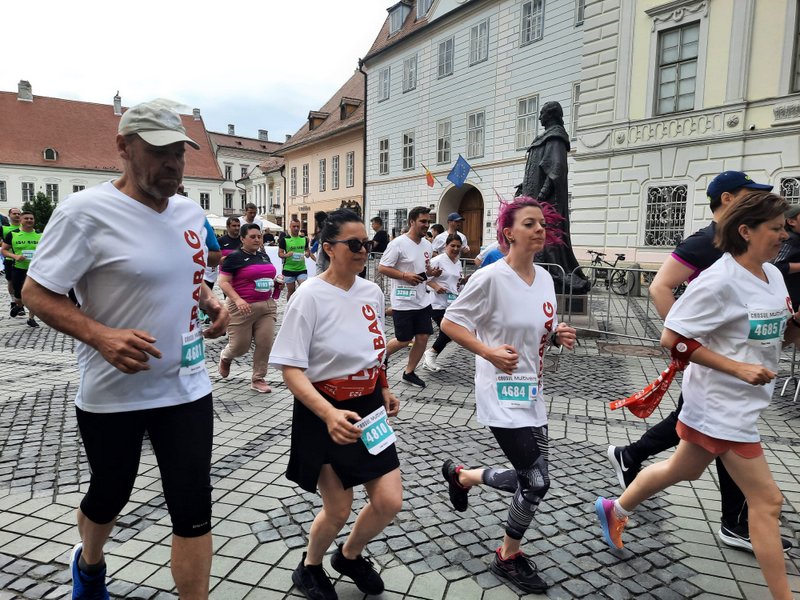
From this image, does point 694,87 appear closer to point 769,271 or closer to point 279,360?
point 769,271

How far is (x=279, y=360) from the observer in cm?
241

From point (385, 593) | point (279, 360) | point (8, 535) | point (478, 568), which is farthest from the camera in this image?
point (8, 535)

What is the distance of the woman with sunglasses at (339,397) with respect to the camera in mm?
2459

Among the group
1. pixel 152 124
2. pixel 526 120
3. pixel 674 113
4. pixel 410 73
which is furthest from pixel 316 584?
pixel 410 73

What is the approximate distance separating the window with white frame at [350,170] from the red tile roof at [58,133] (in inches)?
1075

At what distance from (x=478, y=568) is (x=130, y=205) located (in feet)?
7.69

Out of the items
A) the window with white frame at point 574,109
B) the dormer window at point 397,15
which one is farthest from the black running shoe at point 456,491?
the dormer window at point 397,15

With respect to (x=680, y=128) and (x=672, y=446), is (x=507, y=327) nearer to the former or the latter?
(x=672, y=446)

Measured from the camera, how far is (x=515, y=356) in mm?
2668

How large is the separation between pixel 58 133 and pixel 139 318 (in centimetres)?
6975

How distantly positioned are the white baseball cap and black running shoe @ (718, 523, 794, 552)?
3330mm

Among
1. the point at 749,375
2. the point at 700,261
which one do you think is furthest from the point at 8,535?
the point at 700,261

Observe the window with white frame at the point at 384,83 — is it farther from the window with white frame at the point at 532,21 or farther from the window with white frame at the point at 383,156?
the window with white frame at the point at 532,21

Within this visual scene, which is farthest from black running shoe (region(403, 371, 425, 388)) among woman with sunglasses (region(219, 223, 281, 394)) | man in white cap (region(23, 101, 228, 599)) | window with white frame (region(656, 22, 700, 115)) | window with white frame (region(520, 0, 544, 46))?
window with white frame (region(520, 0, 544, 46))
